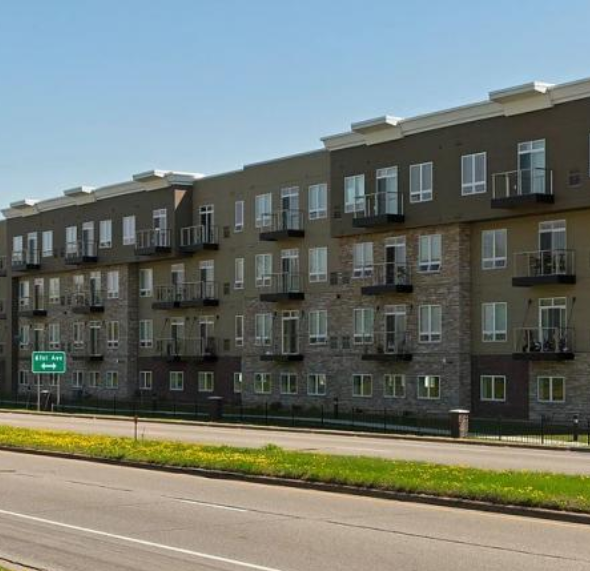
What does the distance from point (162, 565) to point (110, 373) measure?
63.7 metres

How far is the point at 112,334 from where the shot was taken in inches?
2923

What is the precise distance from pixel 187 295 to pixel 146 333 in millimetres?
5695

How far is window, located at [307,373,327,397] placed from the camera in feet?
190

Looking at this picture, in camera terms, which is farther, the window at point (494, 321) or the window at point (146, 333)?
the window at point (146, 333)

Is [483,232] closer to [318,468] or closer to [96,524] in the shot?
[318,468]

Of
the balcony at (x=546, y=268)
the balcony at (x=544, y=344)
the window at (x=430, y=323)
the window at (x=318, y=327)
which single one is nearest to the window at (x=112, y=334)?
the window at (x=318, y=327)

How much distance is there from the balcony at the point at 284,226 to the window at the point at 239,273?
365cm

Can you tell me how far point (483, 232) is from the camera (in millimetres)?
50125

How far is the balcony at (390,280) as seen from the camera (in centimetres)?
5269

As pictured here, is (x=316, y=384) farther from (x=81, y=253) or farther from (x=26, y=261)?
(x=26, y=261)

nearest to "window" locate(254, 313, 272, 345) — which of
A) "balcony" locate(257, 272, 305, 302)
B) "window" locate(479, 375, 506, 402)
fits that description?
"balcony" locate(257, 272, 305, 302)

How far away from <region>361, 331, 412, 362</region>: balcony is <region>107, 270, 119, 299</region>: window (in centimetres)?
2466

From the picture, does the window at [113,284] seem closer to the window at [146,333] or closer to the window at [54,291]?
the window at [146,333]

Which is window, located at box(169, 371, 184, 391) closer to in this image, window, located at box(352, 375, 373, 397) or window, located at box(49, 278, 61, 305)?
window, located at box(49, 278, 61, 305)
